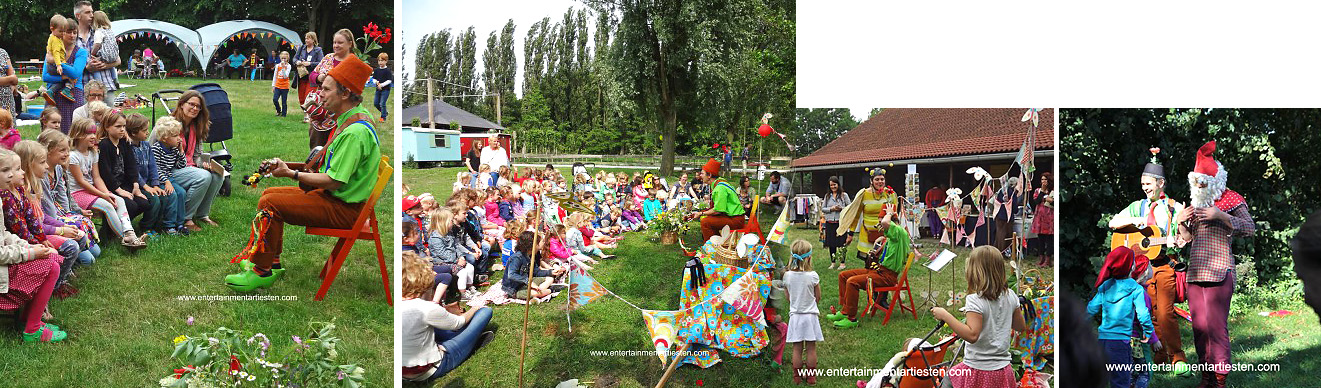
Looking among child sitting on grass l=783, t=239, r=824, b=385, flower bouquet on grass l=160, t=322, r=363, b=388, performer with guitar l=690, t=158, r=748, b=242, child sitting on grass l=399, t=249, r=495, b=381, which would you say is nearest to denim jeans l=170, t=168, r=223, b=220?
flower bouquet on grass l=160, t=322, r=363, b=388

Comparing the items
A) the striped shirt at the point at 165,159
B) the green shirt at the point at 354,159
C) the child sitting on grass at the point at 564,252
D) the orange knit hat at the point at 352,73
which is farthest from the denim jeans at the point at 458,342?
the striped shirt at the point at 165,159

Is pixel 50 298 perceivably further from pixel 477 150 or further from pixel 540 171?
pixel 540 171

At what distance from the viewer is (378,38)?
559cm

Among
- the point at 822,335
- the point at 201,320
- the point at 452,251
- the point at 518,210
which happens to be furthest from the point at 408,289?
the point at 822,335

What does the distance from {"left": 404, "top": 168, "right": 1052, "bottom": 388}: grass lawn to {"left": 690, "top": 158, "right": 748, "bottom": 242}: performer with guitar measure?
18cm

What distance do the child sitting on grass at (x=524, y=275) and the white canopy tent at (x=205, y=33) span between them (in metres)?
1.99

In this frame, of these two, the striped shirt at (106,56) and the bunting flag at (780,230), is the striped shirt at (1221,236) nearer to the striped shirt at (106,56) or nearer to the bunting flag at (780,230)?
the bunting flag at (780,230)

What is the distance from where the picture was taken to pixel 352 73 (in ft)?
17.4

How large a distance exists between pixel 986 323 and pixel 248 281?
4.44 metres

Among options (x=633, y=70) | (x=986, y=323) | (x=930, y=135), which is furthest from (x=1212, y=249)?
(x=633, y=70)

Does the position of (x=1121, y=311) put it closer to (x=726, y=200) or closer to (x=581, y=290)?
(x=726, y=200)

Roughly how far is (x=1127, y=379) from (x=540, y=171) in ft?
12.9

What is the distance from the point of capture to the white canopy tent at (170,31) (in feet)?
18.3

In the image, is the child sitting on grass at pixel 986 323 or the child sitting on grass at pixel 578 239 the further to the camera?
the child sitting on grass at pixel 578 239
